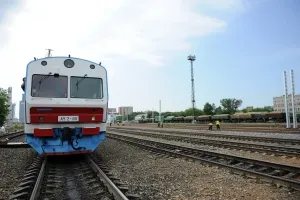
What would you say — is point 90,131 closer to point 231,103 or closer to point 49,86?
point 49,86

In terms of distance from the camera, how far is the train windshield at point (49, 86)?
29.8 feet

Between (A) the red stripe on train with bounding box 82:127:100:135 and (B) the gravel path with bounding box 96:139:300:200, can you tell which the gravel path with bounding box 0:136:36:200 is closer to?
(A) the red stripe on train with bounding box 82:127:100:135

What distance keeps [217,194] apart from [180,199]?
848 mm

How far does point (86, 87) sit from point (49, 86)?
3.96 ft

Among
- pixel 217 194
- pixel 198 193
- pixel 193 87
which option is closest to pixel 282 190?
pixel 217 194

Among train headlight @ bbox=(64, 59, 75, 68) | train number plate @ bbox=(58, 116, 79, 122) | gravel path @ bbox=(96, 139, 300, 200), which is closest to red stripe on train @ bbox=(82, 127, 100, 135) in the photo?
train number plate @ bbox=(58, 116, 79, 122)

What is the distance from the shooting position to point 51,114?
8898 millimetres

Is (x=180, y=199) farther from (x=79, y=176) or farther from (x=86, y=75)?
(x=86, y=75)

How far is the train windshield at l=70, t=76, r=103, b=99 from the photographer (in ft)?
31.4

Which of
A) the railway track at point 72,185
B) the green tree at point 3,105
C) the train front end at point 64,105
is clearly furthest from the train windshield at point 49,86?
the green tree at point 3,105

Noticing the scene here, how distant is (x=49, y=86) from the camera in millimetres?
9297

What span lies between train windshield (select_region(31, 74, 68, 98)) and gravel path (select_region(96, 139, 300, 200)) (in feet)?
9.65

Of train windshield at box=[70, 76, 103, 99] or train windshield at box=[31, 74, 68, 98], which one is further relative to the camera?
train windshield at box=[70, 76, 103, 99]

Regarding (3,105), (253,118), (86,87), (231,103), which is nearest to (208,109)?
(231,103)
